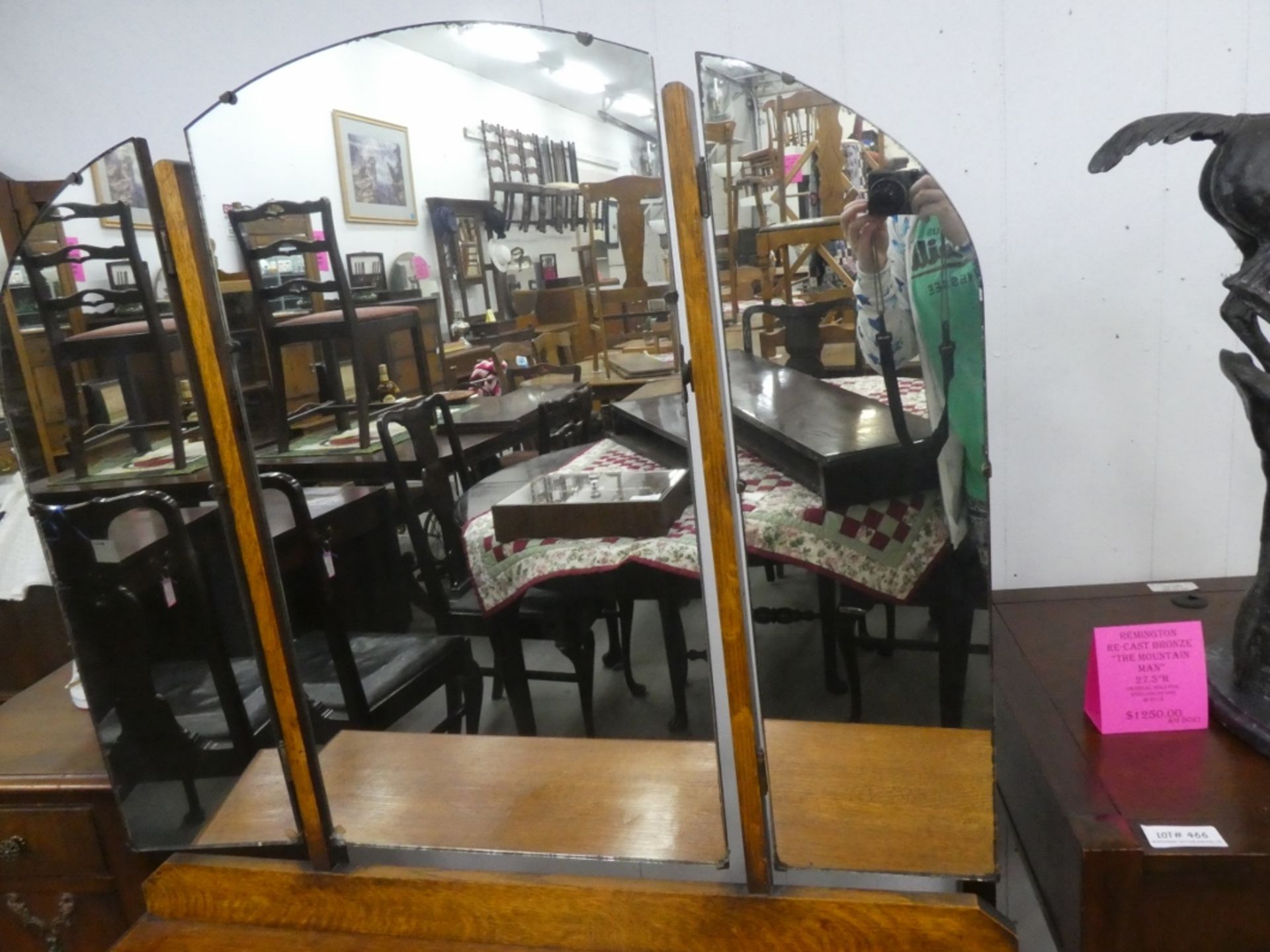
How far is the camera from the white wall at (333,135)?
829 millimetres

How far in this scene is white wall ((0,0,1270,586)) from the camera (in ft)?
3.30

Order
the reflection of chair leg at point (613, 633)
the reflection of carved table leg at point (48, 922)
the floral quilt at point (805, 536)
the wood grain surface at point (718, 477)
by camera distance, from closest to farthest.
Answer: the wood grain surface at point (718, 477) < the floral quilt at point (805, 536) < the reflection of chair leg at point (613, 633) < the reflection of carved table leg at point (48, 922)

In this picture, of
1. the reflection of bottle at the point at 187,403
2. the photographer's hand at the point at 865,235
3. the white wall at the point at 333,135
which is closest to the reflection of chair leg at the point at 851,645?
the photographer's hand at the point at 865,235

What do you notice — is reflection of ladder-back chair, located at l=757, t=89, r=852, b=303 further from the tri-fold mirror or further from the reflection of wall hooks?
the reflection of wall hooks

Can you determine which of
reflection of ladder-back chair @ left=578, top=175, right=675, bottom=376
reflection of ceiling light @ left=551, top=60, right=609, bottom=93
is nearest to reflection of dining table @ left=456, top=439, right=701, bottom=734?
reflection of ladder-back chair @ left=578, top=175, right=675, bottom=376

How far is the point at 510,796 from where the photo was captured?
0.99 metres

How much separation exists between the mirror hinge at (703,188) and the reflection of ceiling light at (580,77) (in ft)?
0.41

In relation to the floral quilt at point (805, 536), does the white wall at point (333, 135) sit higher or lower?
higher

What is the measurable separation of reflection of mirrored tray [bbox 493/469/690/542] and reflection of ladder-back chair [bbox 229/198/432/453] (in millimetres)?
162

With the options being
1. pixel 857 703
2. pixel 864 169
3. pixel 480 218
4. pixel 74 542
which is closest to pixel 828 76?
pixel 864 169

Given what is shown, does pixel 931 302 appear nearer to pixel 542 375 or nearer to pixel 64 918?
pixel 542 375

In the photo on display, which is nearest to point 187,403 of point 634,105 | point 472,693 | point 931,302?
point 472,693

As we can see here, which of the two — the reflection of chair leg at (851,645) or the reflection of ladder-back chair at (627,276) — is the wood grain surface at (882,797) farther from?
the reflection of ladder-back chair at (627,276)

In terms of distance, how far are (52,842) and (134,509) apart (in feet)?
1.71
